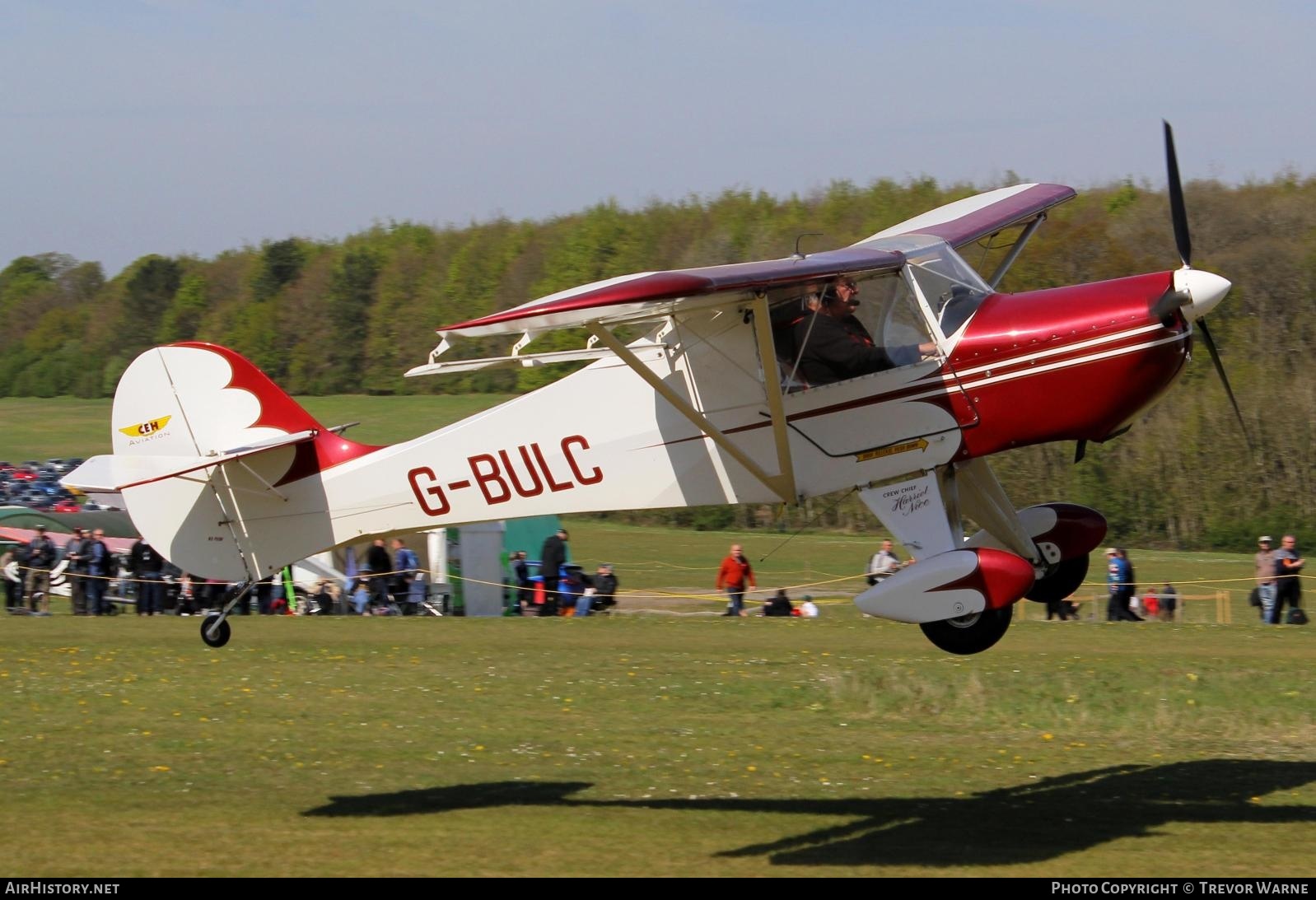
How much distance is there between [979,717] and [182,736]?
7765mm

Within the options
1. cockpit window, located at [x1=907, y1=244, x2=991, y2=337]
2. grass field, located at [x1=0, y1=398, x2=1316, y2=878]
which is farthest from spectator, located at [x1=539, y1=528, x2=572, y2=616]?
cockpit window, located at [x1=907, y1=244, x2=991, y2=337]

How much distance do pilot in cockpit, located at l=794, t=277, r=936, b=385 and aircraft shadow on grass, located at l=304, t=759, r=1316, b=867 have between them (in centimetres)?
334

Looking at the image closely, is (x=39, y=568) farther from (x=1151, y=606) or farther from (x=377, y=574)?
(x=1151, y=606)

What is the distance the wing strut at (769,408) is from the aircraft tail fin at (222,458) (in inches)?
111

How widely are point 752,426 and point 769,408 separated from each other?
339mm

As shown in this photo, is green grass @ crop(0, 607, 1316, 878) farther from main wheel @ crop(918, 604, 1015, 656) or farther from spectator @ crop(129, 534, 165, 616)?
spectator @ crop(129, 534, 165, 616)

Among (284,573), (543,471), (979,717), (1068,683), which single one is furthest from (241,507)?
(284,573)

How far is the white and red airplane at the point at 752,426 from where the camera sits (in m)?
9.30

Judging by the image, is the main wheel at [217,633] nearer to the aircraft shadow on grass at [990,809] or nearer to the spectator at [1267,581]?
the aircraft shadow on grass at [990,809]

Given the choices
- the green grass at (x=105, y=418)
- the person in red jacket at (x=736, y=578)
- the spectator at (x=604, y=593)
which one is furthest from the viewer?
the green grass at (x=105, y=418)

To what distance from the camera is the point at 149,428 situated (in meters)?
11.6

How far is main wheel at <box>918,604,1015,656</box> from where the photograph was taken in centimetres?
981

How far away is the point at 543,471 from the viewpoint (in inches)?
416

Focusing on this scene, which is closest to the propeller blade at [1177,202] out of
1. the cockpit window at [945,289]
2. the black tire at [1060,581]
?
the cockpit window at [945,289]
